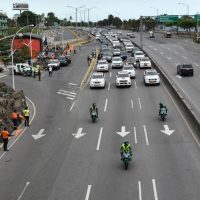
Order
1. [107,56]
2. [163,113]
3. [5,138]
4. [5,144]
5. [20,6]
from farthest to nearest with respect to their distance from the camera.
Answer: [20,6] < [107,56] < [163,113] < [5,144] < [5,138]

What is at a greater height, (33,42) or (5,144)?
(33,42)

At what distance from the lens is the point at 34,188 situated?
2242 cm

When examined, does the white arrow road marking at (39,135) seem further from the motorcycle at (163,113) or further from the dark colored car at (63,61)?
the dark colored car at (63,61)

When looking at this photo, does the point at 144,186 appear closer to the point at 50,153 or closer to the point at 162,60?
the point at 50,153

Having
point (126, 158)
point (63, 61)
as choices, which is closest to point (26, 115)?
point (126, 158)

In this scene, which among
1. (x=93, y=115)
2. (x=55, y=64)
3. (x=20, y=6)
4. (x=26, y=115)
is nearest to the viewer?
(x=26, y=115)

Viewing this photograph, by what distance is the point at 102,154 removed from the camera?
91.6 feet

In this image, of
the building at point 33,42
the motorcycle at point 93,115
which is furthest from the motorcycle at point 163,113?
the building at point 33,42

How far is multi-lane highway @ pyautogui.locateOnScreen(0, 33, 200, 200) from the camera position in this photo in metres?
21.9

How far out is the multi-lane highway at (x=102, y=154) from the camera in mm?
21859

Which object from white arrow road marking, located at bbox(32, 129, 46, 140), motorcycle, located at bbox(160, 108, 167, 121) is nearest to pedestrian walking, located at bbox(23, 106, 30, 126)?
white arrow road marking, located at bbox(32, 129, 46, 140)

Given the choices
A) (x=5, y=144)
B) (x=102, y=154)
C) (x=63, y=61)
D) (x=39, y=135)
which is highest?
(x=63, y=61)

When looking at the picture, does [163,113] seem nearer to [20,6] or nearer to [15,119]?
[15,119]

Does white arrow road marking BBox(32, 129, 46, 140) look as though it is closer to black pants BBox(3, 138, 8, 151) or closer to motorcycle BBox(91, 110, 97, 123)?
black pants BBox(3, 138, 8, 151)
